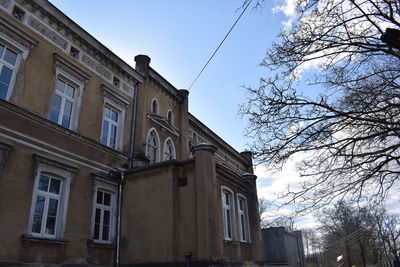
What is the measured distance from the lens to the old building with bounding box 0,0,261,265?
32.0 ft

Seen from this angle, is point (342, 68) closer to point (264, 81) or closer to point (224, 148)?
point (264, 81)

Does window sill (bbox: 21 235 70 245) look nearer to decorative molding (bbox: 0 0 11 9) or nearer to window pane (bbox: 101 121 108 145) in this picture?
window pane (bbox: 101 121 108 145)

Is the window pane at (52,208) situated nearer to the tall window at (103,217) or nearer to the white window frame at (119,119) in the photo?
the tall window at (103,217)

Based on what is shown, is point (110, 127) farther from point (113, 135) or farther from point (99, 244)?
point (99, 244)

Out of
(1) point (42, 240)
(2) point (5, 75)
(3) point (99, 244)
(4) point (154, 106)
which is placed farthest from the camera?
(4) point (154, 106)

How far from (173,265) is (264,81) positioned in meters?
6.77

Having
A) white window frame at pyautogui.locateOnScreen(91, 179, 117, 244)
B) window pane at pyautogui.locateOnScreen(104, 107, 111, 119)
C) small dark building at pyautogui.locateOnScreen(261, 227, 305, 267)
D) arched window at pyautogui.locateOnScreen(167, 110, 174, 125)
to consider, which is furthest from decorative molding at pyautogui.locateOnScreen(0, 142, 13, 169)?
small dark building at pyautogui.locateOnScreen(261, 227, 305, 267)

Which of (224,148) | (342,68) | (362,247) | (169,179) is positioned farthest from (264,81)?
(362,247)

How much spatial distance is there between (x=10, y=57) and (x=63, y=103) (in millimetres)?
2403

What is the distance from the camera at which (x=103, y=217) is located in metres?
12.3

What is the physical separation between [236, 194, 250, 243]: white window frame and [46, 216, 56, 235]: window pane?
7.62m

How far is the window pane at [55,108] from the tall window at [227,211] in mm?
7263

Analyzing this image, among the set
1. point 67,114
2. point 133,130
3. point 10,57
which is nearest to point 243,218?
point 133,130

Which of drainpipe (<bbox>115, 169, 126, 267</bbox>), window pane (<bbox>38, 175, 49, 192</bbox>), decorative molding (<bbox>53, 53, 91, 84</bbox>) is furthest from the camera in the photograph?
decorative molding (<bbox>53, 53, 91, 84</bbox>)
